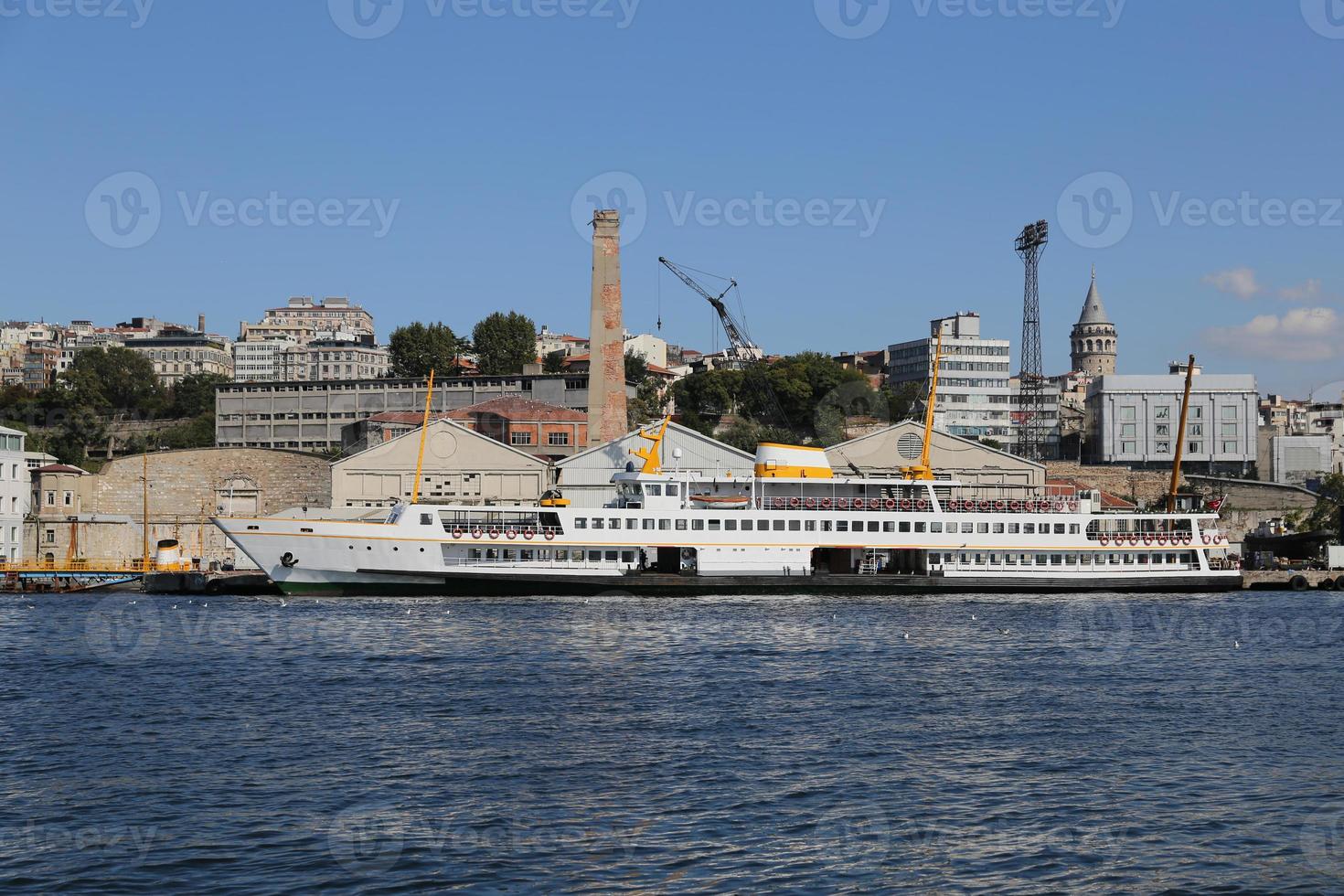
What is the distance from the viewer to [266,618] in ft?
153

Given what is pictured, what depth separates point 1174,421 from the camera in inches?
4788

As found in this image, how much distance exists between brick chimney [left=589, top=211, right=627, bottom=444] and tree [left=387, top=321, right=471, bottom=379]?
40.1 metres

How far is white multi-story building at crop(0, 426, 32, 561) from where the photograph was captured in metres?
70.4

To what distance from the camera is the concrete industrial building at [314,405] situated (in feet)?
355

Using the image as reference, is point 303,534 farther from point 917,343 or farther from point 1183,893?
point 917,343

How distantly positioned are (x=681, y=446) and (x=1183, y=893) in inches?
2307

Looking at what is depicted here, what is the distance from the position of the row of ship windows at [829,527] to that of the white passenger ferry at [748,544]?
0.17 ft

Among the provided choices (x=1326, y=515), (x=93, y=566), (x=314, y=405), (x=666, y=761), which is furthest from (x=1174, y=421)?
(x=666, y=761)

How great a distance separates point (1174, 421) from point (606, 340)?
5872 centimetres

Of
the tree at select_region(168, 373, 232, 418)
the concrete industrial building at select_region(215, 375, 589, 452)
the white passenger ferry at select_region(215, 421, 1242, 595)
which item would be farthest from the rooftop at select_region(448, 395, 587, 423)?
the tree at select_region(168, 373, 232, 418)

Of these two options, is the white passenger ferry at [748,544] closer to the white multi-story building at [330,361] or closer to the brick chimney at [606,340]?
the brick chimney at [606,340]

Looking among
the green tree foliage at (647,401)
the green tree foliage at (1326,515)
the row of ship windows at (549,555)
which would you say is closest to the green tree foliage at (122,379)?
the green tree foliage at (647,401)

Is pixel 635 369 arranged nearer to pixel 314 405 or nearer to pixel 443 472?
pixel 314 405

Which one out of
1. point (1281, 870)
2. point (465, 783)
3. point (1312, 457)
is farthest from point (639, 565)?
point (1312, 457)
